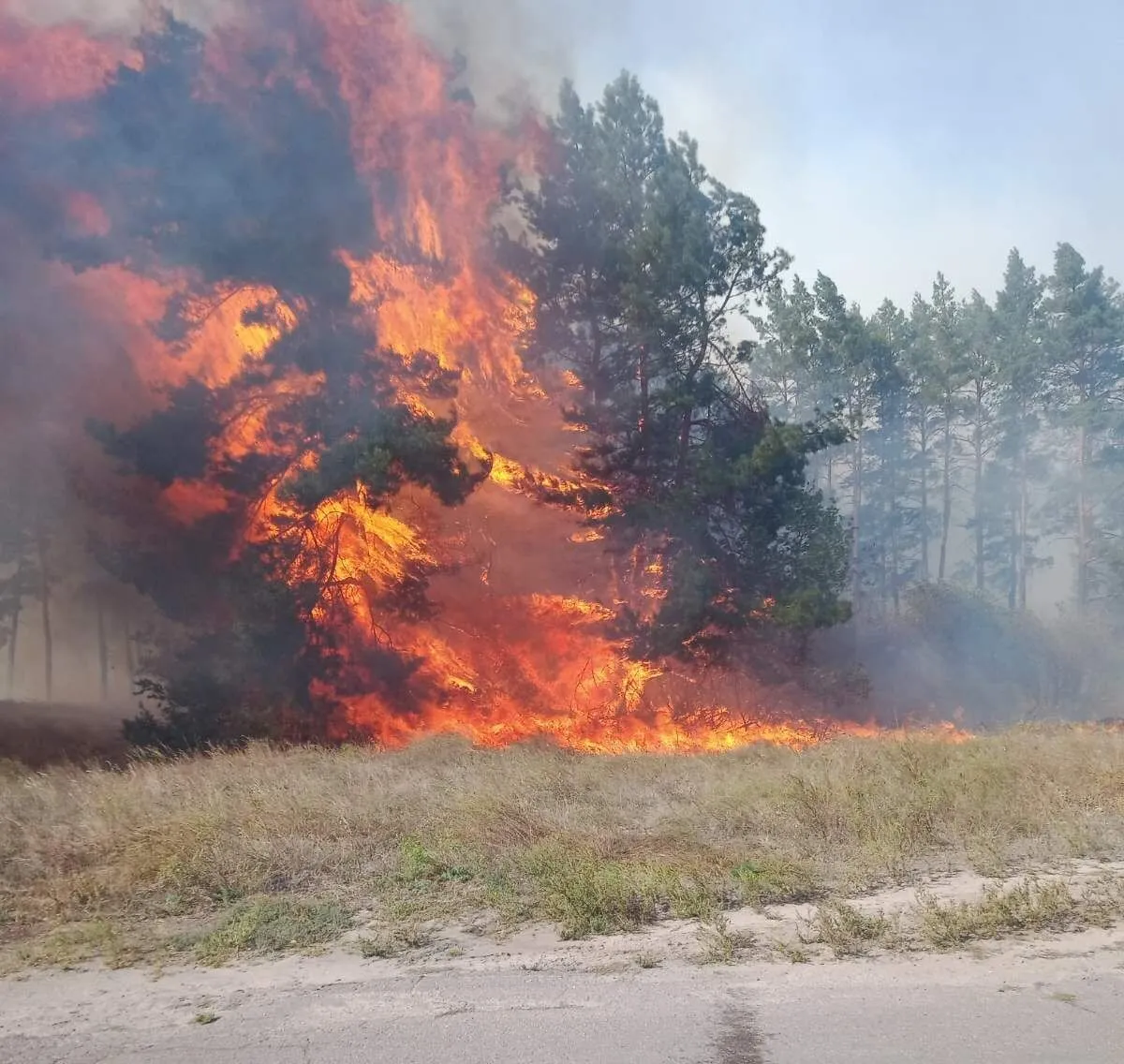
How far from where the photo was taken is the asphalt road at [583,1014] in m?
4.62

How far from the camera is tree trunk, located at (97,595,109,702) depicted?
20844 mm

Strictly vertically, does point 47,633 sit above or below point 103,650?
below

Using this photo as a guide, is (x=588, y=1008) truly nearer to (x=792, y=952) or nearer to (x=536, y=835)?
(x=792, y=952)

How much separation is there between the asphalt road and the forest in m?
11.6

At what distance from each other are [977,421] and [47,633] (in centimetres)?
3437

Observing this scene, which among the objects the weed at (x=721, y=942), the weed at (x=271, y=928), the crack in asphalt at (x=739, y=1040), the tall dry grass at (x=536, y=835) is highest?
the crack in asphalt at (x=739, y=1040)

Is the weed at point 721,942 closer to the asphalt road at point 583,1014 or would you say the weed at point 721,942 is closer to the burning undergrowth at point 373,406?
the asphalt road at point 583,1014

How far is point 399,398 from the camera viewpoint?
18.4 metres

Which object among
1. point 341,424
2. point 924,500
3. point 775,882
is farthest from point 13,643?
point 924,500

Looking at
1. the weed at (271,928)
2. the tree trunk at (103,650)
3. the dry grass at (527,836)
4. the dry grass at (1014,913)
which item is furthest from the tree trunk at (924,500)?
the weed at (271,928)

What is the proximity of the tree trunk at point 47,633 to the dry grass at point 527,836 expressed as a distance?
10.9 m

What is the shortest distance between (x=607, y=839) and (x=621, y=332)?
14.5 metres

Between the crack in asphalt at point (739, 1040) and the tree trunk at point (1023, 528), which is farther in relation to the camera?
the tree trunk at point (1023, 528)

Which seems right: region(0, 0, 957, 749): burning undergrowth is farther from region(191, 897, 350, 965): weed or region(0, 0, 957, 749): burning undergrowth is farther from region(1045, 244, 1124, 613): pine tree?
region(1045, 244, 1124, 613): pine tree
